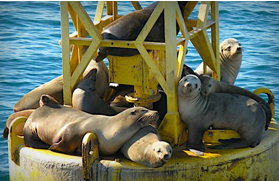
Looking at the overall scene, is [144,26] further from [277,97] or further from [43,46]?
[43,46]

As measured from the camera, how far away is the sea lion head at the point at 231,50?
959 centimetres

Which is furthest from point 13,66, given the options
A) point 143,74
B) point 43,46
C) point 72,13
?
point 143,74

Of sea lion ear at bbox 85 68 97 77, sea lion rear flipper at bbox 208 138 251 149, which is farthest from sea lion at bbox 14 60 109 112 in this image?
sea lion rear flipper at bbox 208 138 251 149

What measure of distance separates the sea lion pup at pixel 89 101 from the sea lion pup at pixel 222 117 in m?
0.95

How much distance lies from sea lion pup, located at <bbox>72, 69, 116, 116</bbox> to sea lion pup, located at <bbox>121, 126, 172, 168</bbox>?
0.81 meters

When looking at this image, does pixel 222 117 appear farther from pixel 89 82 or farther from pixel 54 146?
pixel 54 146

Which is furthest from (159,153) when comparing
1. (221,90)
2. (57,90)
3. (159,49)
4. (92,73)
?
(57,90)

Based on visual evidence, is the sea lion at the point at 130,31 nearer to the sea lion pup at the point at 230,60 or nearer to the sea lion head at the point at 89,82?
the sea lion head at the point at 89,82

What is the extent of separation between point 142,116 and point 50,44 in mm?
10389

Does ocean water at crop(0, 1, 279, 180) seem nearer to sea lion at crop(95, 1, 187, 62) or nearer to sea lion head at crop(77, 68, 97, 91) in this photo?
sea lion head at crop(77, 68, 97, 91)

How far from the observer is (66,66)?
7.96 meters

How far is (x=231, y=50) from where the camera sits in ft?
31.6

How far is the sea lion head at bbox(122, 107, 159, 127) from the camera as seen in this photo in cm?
733

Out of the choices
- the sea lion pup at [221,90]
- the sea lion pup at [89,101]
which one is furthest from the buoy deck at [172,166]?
the sea lion pup at [89,101]
